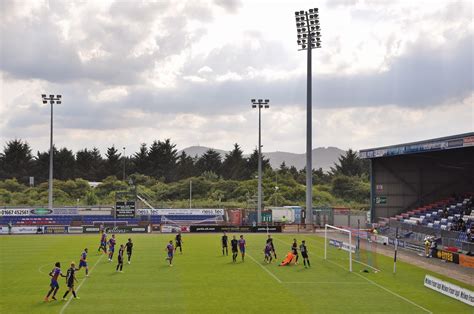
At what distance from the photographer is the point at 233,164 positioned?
501 feet

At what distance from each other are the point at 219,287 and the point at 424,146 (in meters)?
29.1

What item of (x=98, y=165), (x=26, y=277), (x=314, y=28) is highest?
(x=314, y=28)

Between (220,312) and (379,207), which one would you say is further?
(379,207)

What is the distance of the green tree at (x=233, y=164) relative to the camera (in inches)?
5807

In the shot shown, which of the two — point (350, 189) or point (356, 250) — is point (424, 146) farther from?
point (350, 189)

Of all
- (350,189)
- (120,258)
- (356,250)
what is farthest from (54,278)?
(350,189)

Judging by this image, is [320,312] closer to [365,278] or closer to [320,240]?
[365,278]

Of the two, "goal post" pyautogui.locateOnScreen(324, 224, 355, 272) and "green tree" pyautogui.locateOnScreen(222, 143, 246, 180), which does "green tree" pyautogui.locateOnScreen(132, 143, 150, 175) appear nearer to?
"green tree" pyautogui.locateOnScreen(222, 143, 246, 180)

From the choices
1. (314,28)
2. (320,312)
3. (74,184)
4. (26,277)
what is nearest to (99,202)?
(74,184)

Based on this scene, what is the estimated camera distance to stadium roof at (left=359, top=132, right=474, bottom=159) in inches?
1663

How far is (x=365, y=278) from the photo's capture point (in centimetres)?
2981

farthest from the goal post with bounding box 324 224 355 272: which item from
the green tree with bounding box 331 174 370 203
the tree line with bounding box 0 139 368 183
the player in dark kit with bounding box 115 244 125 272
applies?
the tree line with bounding box 0 139 368 183

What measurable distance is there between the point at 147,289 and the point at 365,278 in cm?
1238

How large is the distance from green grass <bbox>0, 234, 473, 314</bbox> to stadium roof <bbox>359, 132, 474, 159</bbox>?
11821 mm
